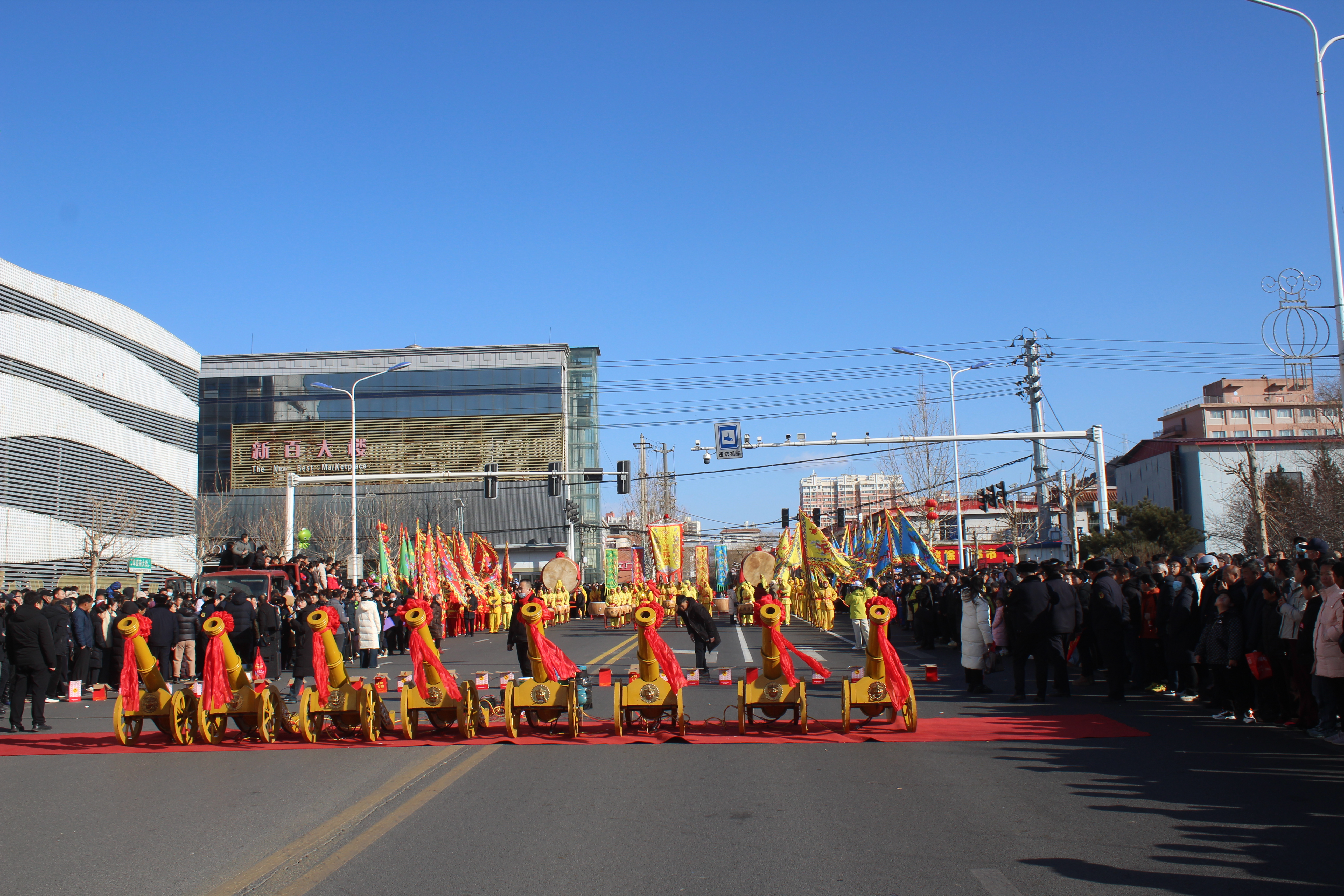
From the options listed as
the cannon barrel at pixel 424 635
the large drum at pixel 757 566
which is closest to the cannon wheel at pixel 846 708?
the cannon barrel at pixel 424 635

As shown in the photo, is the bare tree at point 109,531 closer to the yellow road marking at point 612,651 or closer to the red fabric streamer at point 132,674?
the yellow road marking at point 612,651

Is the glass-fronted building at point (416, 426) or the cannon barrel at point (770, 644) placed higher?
the glass-fronted building at point (416, 426)

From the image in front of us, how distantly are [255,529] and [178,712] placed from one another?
61.3 meters

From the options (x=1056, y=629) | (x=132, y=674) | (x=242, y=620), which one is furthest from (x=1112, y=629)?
(x=242, y=620)

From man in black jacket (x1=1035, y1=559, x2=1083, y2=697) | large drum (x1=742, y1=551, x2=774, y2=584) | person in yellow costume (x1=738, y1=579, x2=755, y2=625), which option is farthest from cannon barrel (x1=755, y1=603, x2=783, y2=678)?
person in yellow costume (x1=738, y1=579, x2=755, y2=625)

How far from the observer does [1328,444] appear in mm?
37219

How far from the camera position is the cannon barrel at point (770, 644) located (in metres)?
10.9

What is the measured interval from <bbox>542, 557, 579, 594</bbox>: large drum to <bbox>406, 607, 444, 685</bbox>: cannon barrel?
5.57 m

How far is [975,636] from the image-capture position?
14.3 m

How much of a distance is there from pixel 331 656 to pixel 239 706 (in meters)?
1.16

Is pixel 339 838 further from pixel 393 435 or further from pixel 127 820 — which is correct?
pixel 393 435

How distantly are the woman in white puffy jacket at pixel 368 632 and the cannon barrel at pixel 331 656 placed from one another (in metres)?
9.55

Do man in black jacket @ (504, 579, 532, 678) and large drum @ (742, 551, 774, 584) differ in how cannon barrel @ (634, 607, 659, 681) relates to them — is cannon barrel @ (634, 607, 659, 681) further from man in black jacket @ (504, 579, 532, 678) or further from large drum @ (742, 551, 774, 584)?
large drum @ (742, 551, 774, 584)

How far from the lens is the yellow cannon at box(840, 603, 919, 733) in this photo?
10.9m
